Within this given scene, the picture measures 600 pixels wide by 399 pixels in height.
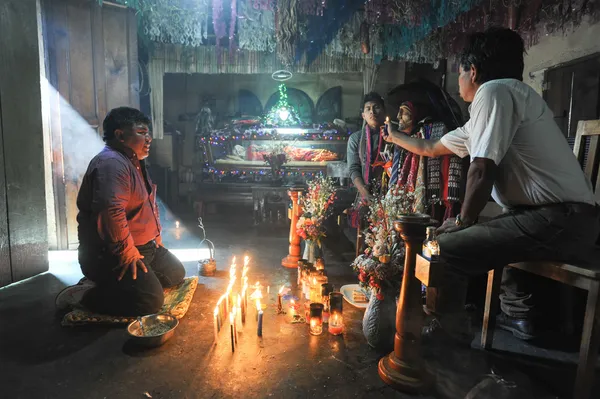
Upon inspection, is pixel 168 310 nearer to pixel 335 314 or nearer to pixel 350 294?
pixel 335 314

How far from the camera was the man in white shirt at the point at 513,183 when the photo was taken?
219 centimetres

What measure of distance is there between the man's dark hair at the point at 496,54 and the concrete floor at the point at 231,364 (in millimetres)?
1985

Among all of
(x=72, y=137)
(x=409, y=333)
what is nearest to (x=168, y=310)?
(x=409, y=333)

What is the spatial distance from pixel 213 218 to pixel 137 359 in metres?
6.01

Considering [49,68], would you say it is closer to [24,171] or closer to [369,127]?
[24,171]

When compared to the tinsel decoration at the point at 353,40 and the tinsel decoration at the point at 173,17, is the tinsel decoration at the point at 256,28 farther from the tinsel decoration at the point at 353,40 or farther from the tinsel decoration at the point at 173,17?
the tinsel decoration at the point at 353,40

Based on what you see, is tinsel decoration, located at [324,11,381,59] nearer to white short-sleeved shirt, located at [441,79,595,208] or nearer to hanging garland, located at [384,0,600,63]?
hanging garland, located at [384,0,600,63]

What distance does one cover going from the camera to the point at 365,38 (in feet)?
22.5

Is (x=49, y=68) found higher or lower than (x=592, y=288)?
higher

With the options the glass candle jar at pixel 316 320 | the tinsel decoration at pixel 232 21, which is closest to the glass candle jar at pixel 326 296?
the glass candle jar at pixel 316 320

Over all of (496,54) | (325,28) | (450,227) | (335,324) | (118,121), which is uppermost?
(325,28)

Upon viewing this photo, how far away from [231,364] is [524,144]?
2.50m

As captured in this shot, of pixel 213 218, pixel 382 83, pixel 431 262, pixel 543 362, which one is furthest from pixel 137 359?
pixel 382 83

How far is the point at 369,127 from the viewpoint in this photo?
4754 millimetres
